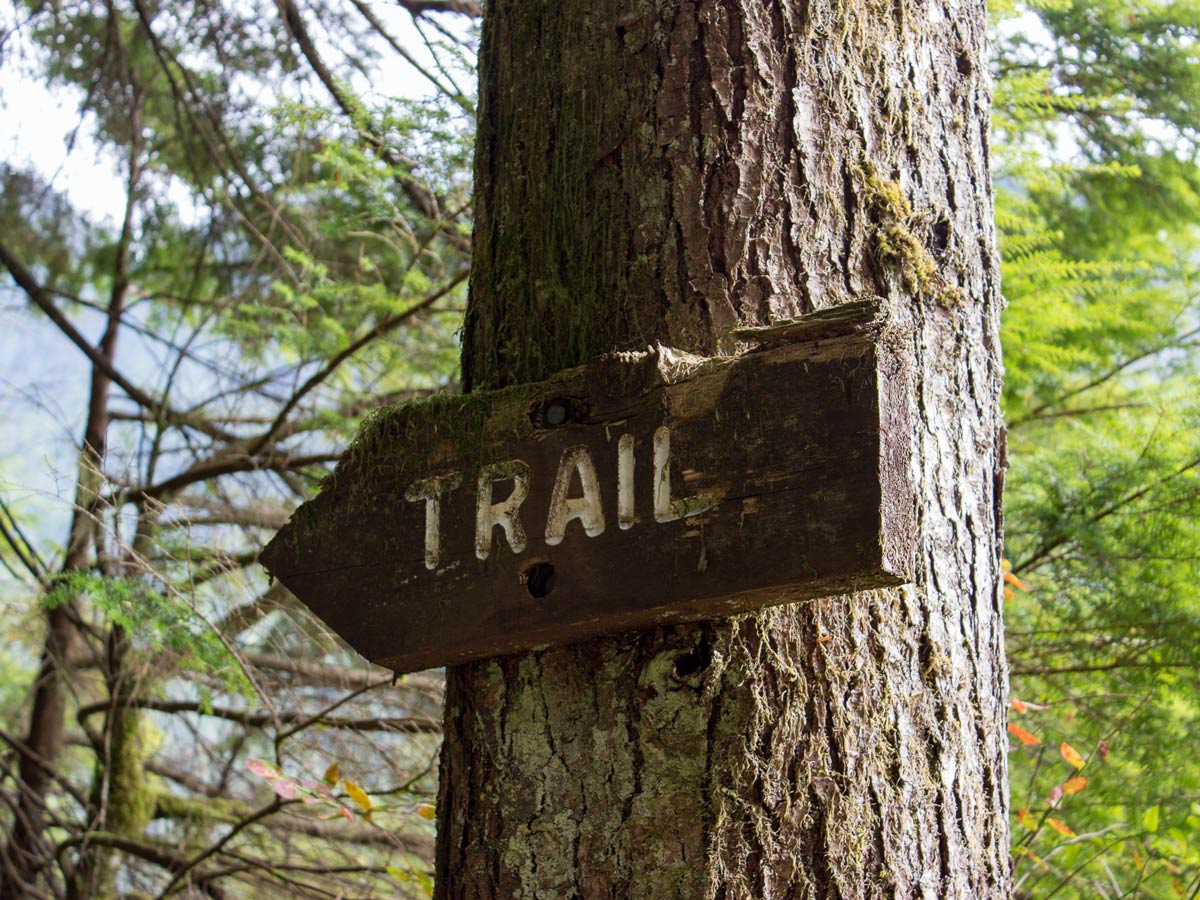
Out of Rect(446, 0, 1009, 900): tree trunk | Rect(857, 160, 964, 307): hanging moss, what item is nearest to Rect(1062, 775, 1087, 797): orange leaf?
Rect(446, 0, 1009, 900): tree trunk

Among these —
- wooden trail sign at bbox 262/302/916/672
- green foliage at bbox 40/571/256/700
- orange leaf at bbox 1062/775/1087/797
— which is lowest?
orange leaf at bbox 1062/775/1087/797

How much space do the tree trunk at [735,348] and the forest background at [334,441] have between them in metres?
1.50

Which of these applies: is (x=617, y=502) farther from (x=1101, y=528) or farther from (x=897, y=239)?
(x=1101, y=528)

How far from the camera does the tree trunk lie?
125 centimetres

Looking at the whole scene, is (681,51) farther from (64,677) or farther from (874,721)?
(64,677)

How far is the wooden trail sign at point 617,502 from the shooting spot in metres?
1.16

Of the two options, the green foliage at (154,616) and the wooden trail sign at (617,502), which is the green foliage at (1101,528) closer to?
the wooden trail sign at (617,502)

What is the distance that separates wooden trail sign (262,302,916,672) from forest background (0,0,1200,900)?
141 cm

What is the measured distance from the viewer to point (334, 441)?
14.8ft

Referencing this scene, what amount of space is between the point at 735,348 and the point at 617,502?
0.83 ft

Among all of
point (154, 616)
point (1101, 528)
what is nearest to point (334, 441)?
point (154, 616)

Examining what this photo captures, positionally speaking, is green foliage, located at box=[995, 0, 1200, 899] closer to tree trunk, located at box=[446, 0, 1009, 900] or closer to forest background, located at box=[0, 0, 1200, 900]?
forest background, located at box=[0, 0, 1200, 900]

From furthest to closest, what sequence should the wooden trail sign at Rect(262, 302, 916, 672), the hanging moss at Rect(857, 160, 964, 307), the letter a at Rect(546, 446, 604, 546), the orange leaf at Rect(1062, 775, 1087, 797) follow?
1. the orange leaf at Rect(1062, 775, 1087, 797)
2. the hanging moss at Rect(857, 160, 964, 307)
3. the letter a at Rect(546, 446, 604, 546)
4. the wooden trail sign at Rect(262, 302, 916, 672)

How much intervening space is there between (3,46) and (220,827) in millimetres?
3790
